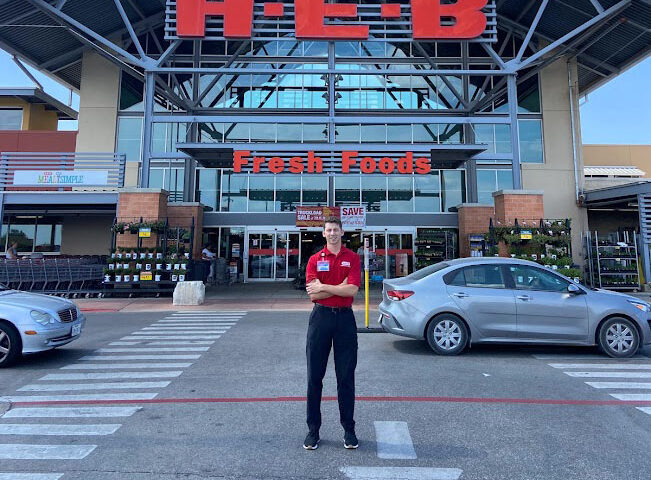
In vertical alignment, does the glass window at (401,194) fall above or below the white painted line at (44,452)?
above

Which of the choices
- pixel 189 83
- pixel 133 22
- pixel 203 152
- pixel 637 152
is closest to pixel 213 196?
pixel 203 152

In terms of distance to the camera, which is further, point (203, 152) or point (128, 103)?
point (128, 103)

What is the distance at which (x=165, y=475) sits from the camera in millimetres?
2998

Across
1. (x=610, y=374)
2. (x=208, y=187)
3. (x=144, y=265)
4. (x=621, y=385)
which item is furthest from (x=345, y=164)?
(x=621, y=385)

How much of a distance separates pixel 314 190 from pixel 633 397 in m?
17.3

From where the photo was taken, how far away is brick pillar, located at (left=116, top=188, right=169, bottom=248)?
15.1m

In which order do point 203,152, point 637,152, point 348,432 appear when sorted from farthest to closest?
point 637,152 → point 203,152 → point 348,432

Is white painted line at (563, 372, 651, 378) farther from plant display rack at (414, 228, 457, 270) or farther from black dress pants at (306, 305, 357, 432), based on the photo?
plant display rack at (414, 228, 457, 270)

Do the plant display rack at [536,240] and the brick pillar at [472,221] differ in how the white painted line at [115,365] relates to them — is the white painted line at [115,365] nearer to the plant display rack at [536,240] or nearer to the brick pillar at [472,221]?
the plant display rack at [536,240]

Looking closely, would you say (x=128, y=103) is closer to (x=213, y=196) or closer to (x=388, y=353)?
(x=213, y=196)

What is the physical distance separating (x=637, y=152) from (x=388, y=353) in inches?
1046

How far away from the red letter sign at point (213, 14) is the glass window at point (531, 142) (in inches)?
602

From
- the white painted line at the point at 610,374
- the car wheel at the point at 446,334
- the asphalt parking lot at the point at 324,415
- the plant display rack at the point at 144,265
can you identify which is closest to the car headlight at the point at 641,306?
the asphalt parking lot at the point at 324,415

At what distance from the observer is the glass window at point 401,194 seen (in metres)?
20.5
